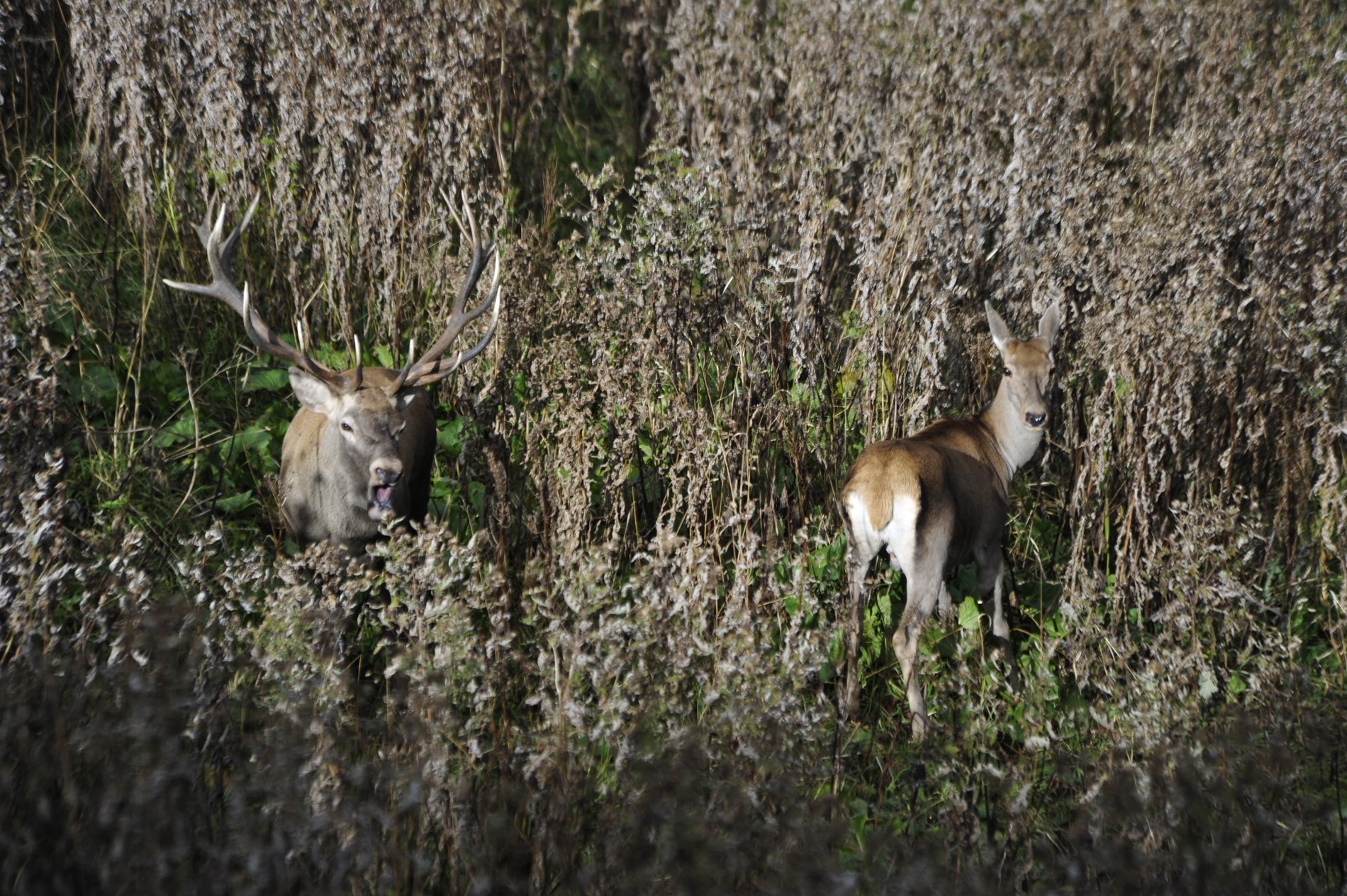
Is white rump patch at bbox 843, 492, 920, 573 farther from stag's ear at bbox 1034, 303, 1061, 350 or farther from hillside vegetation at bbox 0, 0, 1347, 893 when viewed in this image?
stag's ear at bbox 1034, 303, 1061, 350

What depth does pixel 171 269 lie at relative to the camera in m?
5.78

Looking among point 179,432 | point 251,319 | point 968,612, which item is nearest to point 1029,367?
point 968,612

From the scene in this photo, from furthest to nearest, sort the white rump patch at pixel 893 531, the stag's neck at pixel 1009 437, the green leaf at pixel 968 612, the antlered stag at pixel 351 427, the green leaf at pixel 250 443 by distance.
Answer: the green leaf at pixel 250 443, the stag's neck at pixel 1009 437, the green leaf at pixel 968 612, the antlered stag at pixel 351 427, the white rump patch at pixel 893 531

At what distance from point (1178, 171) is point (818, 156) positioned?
65.9 inches

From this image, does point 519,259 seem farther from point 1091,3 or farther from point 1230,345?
point 1091,3

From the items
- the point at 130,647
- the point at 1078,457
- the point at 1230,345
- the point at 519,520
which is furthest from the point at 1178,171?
the point at 130,647

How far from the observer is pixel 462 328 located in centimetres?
474

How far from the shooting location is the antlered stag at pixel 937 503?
14.0 ft

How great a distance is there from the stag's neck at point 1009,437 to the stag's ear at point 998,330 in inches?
6.1

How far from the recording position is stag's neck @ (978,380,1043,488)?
4.98 meters

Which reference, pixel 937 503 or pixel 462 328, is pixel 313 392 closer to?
pixel 462 328

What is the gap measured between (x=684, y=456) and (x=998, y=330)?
155 cm

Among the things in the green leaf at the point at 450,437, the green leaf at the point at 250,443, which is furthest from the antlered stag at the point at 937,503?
the green leaf at the point at 250,443

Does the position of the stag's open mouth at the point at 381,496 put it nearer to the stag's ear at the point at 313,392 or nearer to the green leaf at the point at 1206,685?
the stag's ear at the point at 313,392
